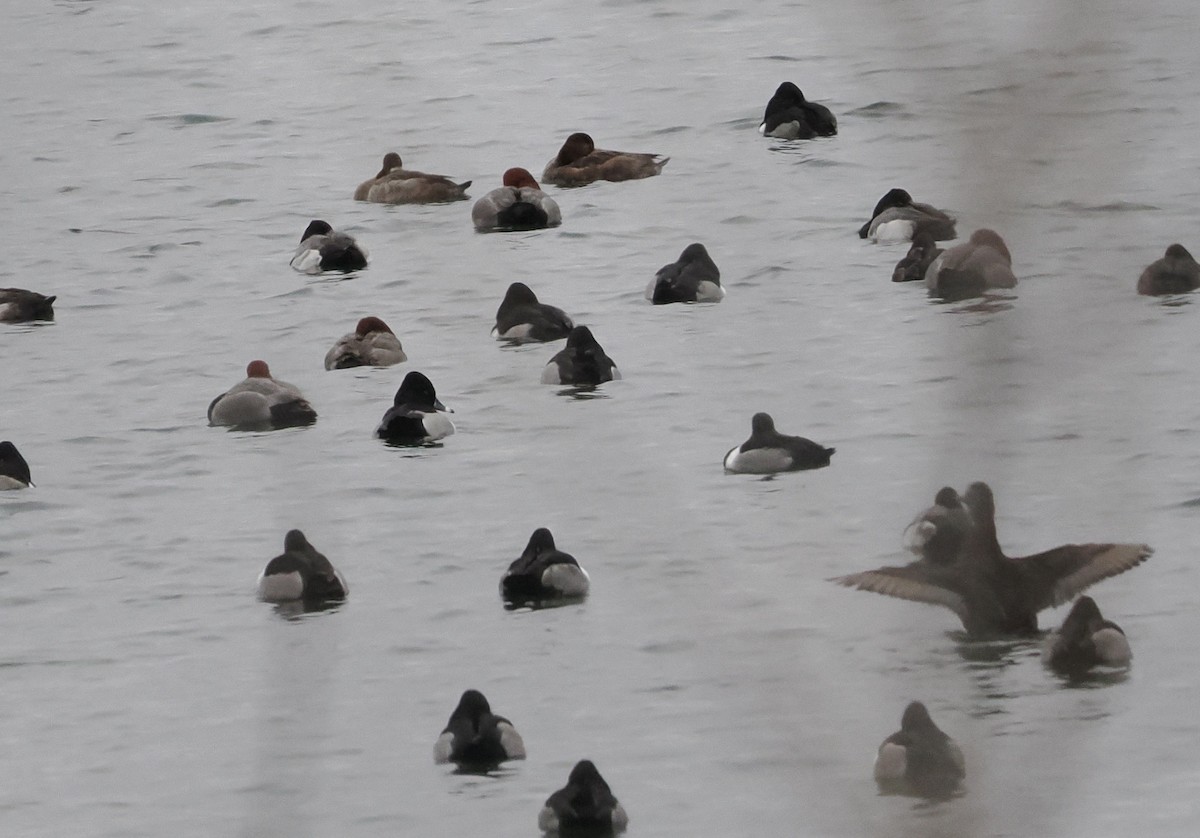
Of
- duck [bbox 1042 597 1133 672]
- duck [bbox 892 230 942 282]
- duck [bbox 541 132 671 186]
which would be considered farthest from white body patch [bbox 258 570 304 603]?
duck [bbox 541 132 671 186]

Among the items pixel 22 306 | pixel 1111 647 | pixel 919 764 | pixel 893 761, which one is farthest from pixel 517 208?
pixel 919 764

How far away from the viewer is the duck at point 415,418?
16906 millimetres

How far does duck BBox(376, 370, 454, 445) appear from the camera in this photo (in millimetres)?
16906

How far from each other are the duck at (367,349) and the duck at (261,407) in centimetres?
155

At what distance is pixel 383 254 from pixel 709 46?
7218mm

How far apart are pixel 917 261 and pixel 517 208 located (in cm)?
607

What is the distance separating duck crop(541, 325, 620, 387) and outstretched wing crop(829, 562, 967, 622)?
499 inches

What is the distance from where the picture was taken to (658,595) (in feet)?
40.9

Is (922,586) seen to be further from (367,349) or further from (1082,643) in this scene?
(367,349)

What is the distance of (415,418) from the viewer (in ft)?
55.4

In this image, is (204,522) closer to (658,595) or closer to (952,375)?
(658,595)

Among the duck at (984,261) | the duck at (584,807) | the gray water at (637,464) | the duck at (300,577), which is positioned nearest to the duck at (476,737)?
the gray water at (637,464)

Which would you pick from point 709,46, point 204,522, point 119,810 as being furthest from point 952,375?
point 709,46

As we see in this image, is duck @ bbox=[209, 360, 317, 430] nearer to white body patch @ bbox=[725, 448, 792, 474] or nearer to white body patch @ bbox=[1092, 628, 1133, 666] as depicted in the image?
white body patch @ bbox=[725, 448, 792, 474]
